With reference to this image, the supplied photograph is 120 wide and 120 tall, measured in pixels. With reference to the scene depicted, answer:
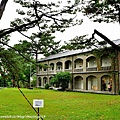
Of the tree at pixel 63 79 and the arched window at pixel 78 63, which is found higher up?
the arched window at pixel 78 63

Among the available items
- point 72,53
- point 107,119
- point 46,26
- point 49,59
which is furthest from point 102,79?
point 46,26

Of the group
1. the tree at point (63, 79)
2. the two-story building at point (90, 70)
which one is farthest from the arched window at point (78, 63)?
the tree at point (63, 79)

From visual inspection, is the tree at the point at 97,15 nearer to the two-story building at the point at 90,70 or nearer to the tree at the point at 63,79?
the two-story building at the point at 90,70

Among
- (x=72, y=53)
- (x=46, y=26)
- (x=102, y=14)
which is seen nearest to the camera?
(x=46, y=26)

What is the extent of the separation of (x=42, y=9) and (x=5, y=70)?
2152mm

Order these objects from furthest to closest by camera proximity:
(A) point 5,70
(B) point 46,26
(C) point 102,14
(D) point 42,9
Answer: (C) point 102,14, (B) point 46,26, (D) point 42,9, (A) point 5,70

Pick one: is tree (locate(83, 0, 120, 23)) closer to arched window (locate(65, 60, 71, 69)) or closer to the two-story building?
the two-story building

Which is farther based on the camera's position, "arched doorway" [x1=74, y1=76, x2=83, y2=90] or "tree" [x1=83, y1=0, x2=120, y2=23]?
"arched doorway" [x1=74, y1=76, x2=83, y2=90]

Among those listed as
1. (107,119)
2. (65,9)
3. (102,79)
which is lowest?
(107,119)

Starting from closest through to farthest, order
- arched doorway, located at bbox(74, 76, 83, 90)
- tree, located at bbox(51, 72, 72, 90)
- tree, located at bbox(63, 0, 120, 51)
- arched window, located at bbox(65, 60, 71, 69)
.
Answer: tree, located at bbox(63, 0, 120, 51), tree, located at bbox(51, 72, 72, 90), arched doorway, located at bbox(74, 76, 83, 90), arched window, located at bbox(65, 60, 71, 69)

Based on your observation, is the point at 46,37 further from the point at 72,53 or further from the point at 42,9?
the point at 72,53

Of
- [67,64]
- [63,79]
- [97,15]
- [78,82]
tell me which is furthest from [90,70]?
[97,15]

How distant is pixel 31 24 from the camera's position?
22.5 feet

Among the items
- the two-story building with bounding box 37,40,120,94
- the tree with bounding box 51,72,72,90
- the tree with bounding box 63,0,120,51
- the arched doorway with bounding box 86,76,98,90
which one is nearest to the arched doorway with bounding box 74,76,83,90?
the two-story building with bounding box 37,40,120,94
